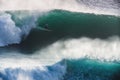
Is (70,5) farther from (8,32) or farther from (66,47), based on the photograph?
(8,32)

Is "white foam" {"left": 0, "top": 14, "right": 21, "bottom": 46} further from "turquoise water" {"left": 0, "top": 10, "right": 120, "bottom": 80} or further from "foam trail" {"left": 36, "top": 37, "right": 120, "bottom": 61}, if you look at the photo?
"foam trail" {"left": 36, "top": 37, "right": 120, "bottom": 61}

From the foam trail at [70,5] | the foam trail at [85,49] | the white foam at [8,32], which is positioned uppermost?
the foam trail at [70,5]

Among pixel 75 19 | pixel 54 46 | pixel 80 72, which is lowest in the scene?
pixel 80 72

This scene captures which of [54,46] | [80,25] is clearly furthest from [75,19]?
[54,46]

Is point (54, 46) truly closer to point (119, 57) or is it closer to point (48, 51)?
point (48, 51)

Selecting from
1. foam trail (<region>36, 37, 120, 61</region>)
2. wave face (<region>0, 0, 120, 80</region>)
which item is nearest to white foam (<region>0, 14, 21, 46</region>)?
wave face (<region>0, 0, 120, 80</region>)

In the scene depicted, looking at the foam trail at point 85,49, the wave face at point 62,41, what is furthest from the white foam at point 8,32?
the foam trail at point 85,49

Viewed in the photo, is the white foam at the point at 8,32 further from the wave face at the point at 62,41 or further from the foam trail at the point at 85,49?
the foam trail at the point at 85,49

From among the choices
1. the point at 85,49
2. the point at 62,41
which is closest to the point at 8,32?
the point at 62,41
